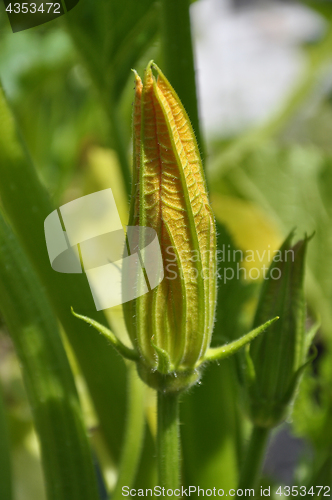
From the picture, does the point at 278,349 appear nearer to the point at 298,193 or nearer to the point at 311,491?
the point at 311,491

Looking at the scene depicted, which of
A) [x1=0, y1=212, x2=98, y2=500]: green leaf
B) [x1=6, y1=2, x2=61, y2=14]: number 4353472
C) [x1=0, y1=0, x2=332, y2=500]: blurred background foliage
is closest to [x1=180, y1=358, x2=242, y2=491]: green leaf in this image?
[x1=0, y1=0, x2=332, y2=500]: blurred background foliage

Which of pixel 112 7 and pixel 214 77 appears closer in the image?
pixel 112 7

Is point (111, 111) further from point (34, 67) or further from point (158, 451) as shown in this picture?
point (34, 67)

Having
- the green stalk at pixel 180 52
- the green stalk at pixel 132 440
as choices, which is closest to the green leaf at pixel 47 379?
the green stalk at pixel 132 440

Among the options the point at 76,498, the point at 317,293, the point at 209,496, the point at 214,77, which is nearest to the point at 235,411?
the point at 209,496

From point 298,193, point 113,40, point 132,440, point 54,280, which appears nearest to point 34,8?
point 113,40
